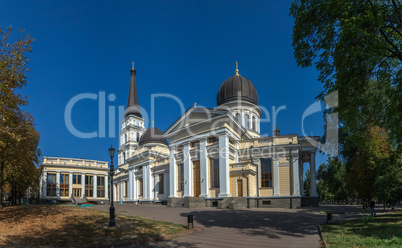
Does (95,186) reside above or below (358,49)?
below

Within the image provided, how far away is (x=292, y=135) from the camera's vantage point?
118 feet

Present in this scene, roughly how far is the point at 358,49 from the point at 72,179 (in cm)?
6455

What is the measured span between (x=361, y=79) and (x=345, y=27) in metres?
2.70

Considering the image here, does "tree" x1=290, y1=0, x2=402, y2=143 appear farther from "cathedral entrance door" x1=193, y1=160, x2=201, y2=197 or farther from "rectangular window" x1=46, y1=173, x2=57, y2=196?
"rectangular window" x1=46, y1=173, x2=57, y2=196

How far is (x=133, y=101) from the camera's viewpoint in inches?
3216

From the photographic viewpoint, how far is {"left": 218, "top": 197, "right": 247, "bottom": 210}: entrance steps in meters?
31.6

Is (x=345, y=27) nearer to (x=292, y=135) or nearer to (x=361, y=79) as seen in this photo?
(x=361, y=79)

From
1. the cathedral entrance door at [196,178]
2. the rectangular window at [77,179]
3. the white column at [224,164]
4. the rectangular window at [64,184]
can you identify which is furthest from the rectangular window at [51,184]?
the white column at [224,164]

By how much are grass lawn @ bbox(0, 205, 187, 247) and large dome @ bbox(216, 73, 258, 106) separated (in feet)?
119

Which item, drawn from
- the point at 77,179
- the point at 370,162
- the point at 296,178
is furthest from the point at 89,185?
the point at 370,162

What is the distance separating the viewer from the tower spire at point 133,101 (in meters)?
79.3

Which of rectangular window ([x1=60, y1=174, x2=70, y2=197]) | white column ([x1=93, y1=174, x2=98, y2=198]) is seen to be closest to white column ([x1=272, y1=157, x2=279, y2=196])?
white column ([x1=93, y1=174, x2=98, y2=198])

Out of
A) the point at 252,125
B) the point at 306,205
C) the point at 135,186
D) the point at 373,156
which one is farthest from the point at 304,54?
the point at 135,186

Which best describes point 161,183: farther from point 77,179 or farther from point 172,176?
point 77,179
